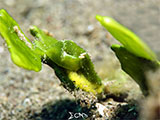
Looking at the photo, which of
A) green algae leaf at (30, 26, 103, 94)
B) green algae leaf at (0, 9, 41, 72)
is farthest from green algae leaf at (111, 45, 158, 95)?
green algae leaf at (0, 9, 41, 72)

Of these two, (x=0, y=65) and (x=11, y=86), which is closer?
(x=11, y=86)

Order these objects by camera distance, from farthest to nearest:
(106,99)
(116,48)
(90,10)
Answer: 1. (90,10)
2. (106,99)
3. (116,48)

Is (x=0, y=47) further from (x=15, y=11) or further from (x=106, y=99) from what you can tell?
(x=106, y=99)

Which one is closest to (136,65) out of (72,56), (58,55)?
(72,56)

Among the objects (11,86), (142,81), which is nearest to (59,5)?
(11,86)

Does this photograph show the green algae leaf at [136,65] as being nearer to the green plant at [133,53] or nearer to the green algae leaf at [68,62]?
the green plant at [133,53]

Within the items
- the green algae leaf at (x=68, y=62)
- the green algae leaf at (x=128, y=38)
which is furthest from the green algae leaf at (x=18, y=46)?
the green algae leaf at (x=128, y=38)

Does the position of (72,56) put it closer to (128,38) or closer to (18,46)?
(18,46)
